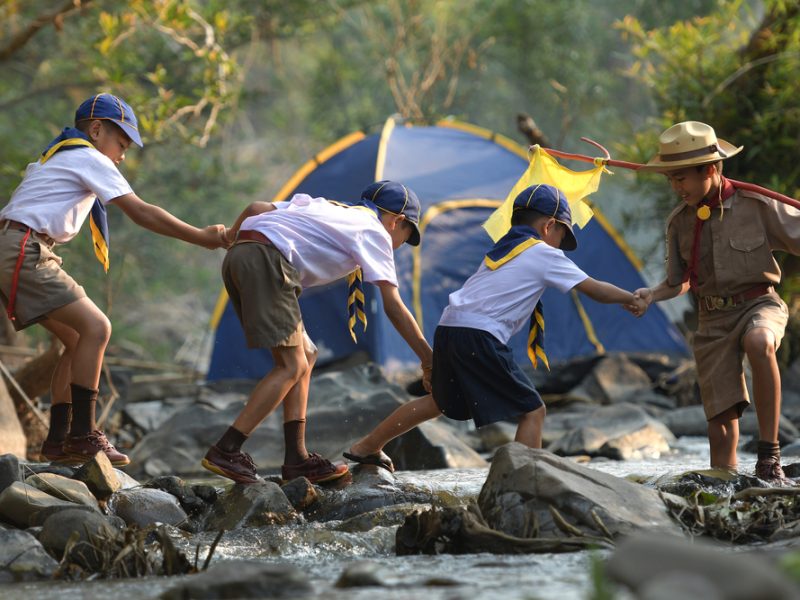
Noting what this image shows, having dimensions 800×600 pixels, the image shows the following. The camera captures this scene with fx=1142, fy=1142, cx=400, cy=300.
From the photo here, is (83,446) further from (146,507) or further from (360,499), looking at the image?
(360,499)

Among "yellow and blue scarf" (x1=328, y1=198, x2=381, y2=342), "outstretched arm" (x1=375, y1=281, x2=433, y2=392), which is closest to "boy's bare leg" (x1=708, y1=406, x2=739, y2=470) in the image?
"outstretched arm" (x1=375, y1=281, x2=433, y2=392)

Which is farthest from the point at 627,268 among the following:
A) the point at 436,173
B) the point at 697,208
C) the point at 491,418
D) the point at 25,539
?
the point at 25,539

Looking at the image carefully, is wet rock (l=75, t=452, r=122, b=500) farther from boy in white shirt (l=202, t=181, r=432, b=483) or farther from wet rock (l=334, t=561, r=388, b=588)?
wet rock (l=334, t=561, r=388, b=588)

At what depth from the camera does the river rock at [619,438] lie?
23.4 ft

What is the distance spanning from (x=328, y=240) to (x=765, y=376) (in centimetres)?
201

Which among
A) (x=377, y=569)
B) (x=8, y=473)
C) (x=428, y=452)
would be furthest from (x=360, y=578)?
(x=428, y=452)

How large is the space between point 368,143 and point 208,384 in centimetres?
263

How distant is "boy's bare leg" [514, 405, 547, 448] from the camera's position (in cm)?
489

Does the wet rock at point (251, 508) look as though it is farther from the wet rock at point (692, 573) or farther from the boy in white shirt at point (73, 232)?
the wet rock at point (692, 573)

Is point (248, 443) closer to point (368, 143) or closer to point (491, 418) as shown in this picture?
point (491, 418)

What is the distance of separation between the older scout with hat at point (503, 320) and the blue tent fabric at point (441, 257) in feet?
14.0

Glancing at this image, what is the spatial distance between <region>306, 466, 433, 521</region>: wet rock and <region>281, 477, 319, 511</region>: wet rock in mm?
32

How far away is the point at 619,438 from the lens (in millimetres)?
7195

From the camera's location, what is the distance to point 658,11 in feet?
65.3
